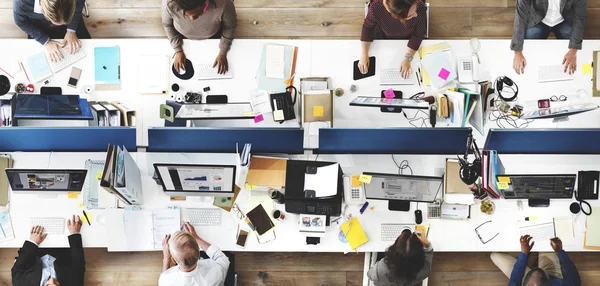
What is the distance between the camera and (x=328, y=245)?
9.88ft

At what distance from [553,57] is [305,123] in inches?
70.3

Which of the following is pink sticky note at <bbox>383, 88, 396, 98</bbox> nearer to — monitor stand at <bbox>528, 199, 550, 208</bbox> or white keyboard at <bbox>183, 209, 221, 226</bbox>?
monitor stand at <bbox>528, 199, 550, 208</bbox>

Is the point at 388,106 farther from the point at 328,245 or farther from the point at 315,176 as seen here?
the point at 328,245

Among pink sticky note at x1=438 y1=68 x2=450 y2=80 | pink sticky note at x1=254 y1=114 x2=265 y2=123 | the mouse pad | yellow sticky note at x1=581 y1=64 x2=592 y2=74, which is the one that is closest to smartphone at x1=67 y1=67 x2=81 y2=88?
pink sticky note at x1=254 y1=114 x2=265 y2=123

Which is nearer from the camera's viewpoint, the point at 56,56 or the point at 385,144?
the point at 385,144

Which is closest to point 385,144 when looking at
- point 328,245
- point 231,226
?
point 328,245

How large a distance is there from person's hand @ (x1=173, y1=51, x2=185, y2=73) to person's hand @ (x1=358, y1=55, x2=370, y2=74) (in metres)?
1.23

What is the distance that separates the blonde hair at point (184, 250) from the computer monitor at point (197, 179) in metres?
0.30

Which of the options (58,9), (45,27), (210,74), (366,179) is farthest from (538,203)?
(45,27)

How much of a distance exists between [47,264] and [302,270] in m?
1.93

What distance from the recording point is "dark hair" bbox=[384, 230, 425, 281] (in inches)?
104

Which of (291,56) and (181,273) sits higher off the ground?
(291,56)

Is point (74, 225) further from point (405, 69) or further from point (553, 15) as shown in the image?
point (553, 15)

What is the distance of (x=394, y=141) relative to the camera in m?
2.82
